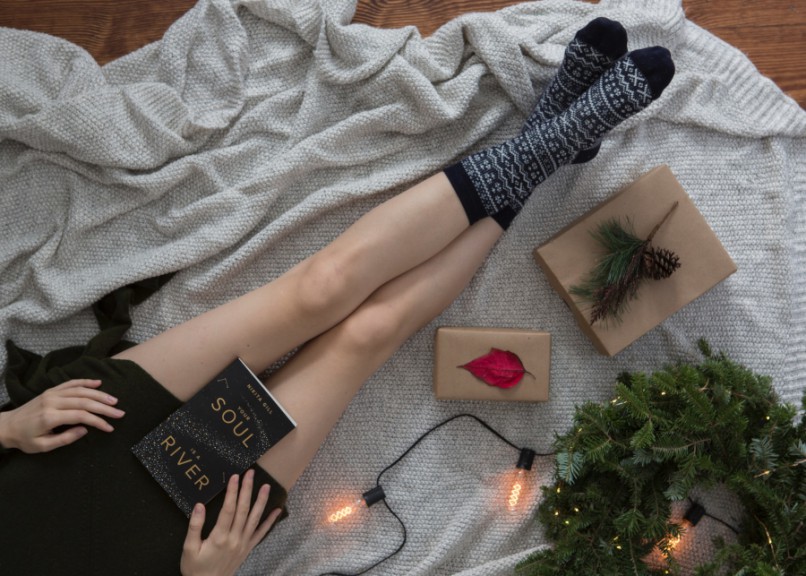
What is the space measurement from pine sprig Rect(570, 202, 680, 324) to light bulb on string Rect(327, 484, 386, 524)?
0.49 meters

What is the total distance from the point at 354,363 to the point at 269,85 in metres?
0.55

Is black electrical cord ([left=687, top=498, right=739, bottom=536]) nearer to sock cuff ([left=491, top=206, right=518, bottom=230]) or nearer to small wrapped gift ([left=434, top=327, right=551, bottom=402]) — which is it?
small wrapped gift ([left=434, top=327, right=551, bottom=402])

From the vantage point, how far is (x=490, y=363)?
1.12 meters

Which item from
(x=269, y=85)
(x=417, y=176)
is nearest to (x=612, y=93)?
(x=417, y=176)

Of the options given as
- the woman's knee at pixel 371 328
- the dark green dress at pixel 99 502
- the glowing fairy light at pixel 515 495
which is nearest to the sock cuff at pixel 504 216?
the woman's knee at pixel 371 328

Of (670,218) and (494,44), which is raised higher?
(494,44)

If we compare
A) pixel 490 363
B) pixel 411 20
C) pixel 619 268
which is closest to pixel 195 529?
pixel 490 363

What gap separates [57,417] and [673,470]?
0.92 m

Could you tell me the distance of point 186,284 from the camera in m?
1.16

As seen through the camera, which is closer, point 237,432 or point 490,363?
point 237,432

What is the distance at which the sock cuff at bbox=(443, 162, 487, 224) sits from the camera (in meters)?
1.10

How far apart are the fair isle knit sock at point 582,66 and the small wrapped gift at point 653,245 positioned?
0.13 metres

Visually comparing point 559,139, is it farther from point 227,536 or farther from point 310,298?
point 227,536

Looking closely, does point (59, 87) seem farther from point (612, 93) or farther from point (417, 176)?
point (612, 93)
